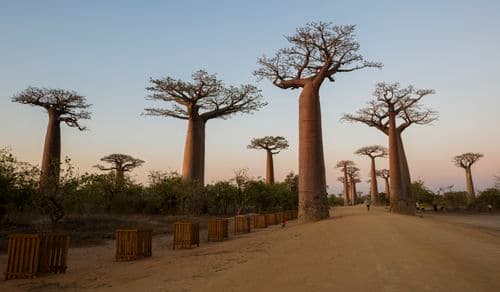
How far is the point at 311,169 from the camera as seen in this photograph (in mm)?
17391

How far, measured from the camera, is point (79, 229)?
16297 mm

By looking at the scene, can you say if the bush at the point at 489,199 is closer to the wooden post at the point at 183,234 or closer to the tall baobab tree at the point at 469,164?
the tall baobab tree at the point at 469,164

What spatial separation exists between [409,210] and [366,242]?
21299mm

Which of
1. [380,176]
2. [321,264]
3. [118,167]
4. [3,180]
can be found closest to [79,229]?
[3,180]

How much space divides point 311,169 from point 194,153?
1201 centimetres

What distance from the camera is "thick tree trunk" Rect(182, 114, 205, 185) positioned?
88.6 feet

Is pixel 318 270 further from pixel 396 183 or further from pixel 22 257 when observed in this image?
pixel 396 183

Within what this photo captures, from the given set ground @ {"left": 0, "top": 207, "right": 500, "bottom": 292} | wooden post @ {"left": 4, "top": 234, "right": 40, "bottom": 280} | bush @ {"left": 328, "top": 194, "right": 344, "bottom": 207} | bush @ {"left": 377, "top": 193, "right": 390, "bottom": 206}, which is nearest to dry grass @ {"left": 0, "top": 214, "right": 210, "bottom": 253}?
ground @ {"left": 0, "top": 207, "right": 500, "bottom": 292}

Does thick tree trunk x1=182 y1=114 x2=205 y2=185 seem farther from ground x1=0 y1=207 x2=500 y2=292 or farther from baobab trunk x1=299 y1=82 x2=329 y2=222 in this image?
ground x1=0 y1=207 x2=500 y2=292

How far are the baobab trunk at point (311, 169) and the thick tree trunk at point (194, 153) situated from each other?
1080cm

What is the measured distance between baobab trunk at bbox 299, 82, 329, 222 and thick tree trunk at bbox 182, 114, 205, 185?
10.8m

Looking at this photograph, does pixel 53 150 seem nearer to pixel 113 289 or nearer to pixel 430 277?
pixel 113 289


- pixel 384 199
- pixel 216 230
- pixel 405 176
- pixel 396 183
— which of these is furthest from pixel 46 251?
pixel 384 199

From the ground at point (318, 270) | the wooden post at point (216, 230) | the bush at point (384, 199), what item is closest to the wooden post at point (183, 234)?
the wooden post at point (216, 230)
